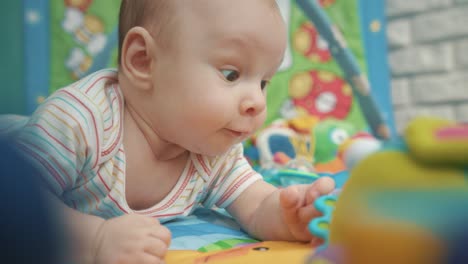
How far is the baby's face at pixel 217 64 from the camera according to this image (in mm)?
564

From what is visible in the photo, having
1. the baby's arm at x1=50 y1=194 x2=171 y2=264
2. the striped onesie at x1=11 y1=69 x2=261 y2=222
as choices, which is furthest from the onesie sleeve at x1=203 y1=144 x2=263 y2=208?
the baby's arm at x1=50 y1=194 x2=171 y2=264

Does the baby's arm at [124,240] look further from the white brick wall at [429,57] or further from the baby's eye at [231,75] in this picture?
the white brick wall at [429,57]

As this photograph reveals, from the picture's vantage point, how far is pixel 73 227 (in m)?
0.32

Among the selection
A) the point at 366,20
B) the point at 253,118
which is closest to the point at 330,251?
the point at 253,118

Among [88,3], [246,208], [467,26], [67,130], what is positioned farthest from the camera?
[467,26]

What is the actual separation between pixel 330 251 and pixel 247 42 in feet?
1.09

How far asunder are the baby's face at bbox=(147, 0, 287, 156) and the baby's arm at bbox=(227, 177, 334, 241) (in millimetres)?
106

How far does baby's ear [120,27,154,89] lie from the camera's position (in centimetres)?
60

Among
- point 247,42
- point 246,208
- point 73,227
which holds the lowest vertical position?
point 246,208

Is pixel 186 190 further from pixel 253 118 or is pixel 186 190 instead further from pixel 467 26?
pixel 467 26

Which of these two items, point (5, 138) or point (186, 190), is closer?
point (5, 138)

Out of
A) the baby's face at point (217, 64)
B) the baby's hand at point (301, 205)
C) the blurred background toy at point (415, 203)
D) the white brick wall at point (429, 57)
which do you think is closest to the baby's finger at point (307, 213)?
the baby's hand at point (301, 205)

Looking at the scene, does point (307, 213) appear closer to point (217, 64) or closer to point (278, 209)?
point (278, 209)

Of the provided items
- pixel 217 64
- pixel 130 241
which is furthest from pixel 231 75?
pixel 130 241
